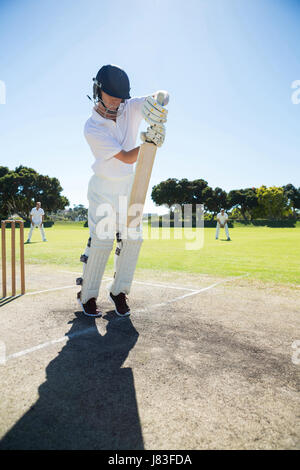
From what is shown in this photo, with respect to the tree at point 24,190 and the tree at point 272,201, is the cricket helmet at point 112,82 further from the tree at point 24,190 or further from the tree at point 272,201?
the tree at point 272,201

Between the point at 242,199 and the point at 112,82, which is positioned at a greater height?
the point at 242,199

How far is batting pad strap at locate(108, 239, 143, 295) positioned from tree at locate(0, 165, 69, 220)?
56.6 m

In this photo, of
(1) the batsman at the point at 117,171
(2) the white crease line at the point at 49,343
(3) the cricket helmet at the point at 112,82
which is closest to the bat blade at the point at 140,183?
(1) the batsman at the point at 117,171

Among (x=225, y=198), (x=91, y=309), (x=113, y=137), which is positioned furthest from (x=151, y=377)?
(x=225, y=198)

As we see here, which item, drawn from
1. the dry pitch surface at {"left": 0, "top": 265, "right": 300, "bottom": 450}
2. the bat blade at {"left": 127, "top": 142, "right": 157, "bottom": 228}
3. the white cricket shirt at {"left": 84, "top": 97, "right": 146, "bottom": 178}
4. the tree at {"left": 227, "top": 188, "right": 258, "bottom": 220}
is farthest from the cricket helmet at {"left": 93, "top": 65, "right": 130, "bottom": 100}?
the tree at {"left": 227, "top": 188, "right": 258, "bottom": 220}

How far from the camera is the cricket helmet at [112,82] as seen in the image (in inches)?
135

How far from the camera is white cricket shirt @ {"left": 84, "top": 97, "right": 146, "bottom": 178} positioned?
11.0 feet

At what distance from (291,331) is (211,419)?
187 centimetres

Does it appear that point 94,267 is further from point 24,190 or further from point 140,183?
point 24,190

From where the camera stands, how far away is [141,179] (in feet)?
11.6

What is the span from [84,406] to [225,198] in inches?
2870

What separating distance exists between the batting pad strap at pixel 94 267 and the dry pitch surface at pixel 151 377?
1.07 ft

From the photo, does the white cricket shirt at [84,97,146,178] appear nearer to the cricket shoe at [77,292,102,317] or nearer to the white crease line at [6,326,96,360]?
the cricket shoe at [77,292,102,317]

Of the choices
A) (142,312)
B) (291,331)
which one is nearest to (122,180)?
(142,312)
